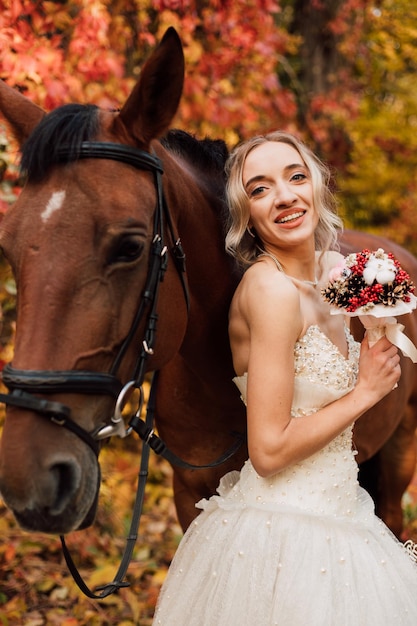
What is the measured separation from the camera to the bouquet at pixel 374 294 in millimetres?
2090

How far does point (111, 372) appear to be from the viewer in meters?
1.90

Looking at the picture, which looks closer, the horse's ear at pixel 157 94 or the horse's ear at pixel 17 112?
the horse's ear at pixel 157 94

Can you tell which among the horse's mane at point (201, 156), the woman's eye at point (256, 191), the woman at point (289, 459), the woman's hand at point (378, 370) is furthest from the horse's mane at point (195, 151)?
the woman's hand at point (378, 370)

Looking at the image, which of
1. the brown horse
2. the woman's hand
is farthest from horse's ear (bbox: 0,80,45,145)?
the woman's hand

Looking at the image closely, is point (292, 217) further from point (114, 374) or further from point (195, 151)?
point (114, 374)

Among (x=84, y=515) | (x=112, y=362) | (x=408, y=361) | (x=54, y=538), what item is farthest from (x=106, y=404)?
(x=54, y=538)

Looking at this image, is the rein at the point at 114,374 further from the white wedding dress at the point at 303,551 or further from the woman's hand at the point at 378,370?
the woman's hand at the point at 378,370

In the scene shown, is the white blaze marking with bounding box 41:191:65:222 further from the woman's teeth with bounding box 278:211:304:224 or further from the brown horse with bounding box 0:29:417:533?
the woman's teeth with bounding box 278:211:304:224

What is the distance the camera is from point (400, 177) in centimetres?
1111

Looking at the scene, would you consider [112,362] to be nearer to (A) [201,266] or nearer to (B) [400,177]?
(A) [201,266]

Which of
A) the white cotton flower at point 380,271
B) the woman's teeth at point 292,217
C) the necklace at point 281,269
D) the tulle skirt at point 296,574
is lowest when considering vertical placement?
the tulle skirt at point 296,574

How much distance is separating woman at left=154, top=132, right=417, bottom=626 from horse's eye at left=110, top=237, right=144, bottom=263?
1.46 ft

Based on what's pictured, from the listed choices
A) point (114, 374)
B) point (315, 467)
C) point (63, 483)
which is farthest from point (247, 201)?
point (63, 483)

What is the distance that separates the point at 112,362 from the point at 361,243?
257 centimetres
